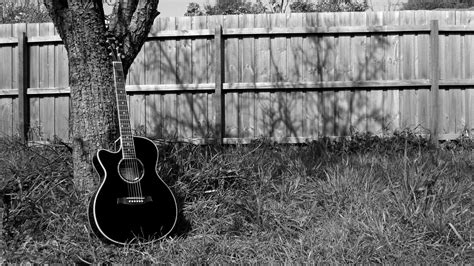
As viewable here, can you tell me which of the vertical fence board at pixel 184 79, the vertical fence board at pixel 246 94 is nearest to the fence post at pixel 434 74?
the vertical fence board at pixel 246 94

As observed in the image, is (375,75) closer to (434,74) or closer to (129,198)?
→ (434,74)

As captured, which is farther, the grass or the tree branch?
the tree branch

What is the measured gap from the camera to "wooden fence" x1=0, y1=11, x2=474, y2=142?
8211mm

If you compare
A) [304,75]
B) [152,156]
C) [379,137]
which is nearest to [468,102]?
[379,137]

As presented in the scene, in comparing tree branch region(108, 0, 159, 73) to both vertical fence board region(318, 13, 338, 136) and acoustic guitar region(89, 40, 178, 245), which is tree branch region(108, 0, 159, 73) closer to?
acoustic guitar region(89, 40, 178, 245)

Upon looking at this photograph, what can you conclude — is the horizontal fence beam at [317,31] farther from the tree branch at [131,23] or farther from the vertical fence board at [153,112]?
the tree branch at [131,23]

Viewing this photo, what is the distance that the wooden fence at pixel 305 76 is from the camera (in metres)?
8.21

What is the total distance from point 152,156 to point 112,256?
0.85 m

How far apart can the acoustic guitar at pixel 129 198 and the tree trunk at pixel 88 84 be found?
280 mm

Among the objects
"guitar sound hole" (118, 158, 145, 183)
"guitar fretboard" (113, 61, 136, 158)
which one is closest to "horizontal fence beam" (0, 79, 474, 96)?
"guitar fretboard" (113, 61, 136, 158)

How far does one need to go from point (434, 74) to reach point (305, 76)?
1810 millimetres

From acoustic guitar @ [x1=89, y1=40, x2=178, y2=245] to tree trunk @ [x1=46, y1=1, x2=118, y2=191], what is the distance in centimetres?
28

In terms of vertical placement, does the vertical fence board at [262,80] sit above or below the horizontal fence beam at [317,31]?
below

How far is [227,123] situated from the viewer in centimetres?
831
